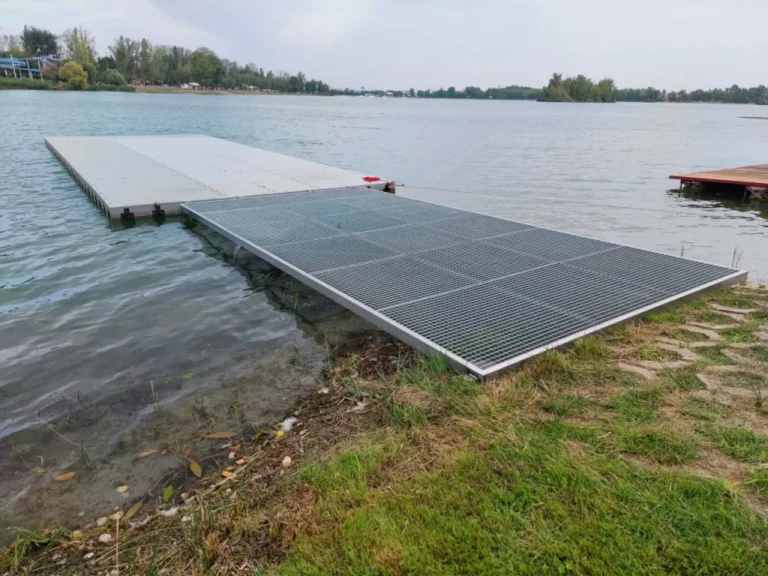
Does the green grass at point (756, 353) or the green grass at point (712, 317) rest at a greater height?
the green grass at point (756, 353)

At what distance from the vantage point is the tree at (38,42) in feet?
356

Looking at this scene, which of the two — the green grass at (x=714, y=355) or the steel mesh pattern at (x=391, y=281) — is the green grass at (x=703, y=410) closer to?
the green grass at (x=714, y=355)

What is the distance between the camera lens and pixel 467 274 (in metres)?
5.25

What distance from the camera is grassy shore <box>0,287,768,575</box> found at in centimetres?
205

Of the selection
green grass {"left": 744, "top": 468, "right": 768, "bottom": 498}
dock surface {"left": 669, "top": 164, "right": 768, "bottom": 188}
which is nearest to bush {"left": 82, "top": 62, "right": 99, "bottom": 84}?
dock surface {"left": 669, "top": 164, "right": 768, "bottom": 188}

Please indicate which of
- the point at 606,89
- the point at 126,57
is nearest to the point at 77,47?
the point at 126,57

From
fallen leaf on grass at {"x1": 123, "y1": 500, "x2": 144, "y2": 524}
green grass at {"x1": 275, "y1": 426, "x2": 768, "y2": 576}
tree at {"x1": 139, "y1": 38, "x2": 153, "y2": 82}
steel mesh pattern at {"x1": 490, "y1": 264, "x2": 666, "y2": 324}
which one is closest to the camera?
green grass at {"x1": 275, "y1": 426, "x2": 768, "y2": 576}

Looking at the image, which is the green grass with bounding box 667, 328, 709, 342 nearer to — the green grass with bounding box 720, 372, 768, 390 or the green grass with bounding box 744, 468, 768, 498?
the green grass with bounding box 720, 372, 768, 390

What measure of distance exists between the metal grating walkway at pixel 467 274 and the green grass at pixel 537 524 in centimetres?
102

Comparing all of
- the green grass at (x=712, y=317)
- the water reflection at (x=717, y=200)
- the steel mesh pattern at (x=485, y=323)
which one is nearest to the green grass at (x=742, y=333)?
the green grass at (x=712, y=317)

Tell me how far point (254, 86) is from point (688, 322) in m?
143

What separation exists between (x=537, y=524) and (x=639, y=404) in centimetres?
125

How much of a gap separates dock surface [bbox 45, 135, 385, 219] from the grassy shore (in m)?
6.67

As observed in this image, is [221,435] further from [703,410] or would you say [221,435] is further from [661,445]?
[703,410]
